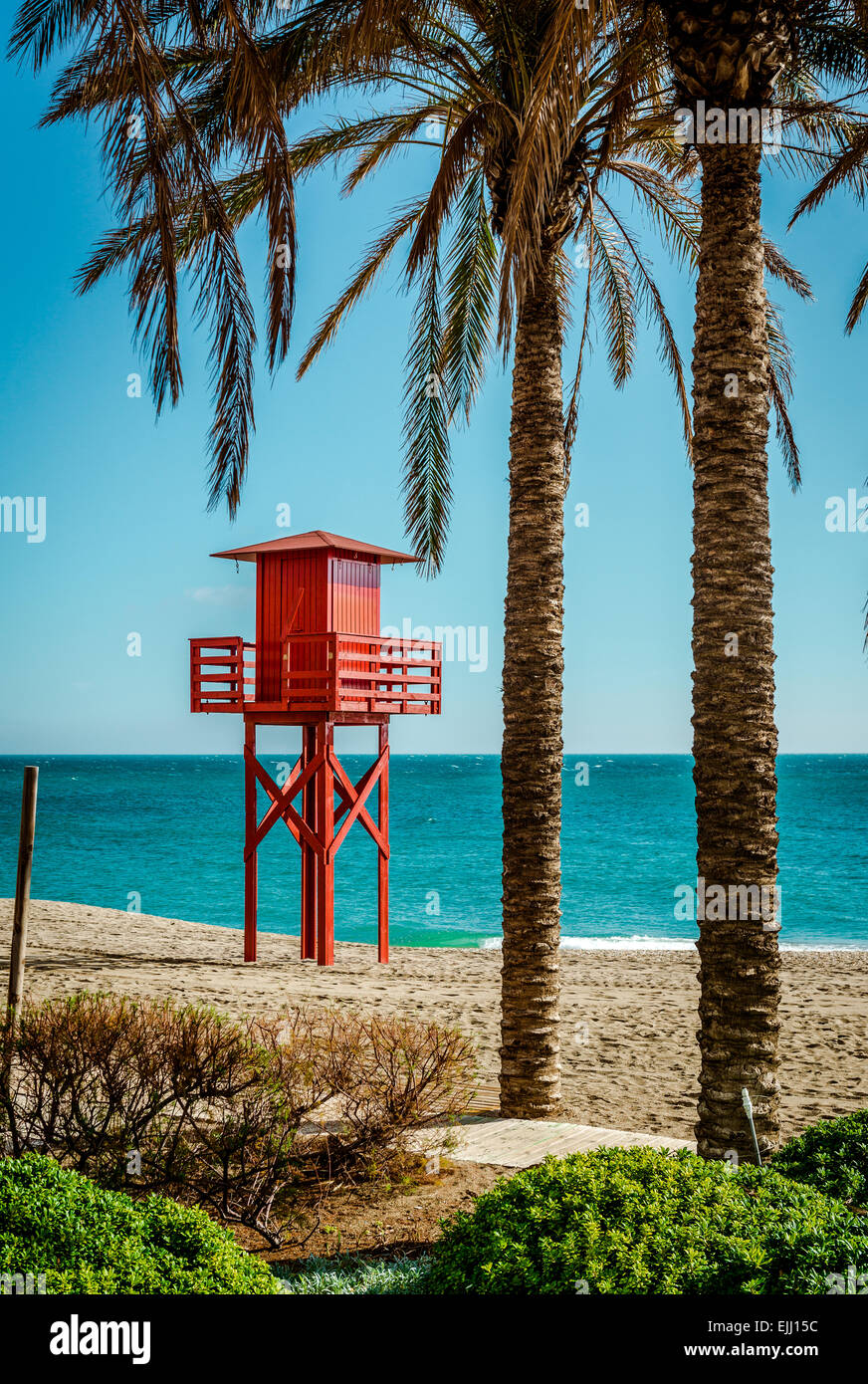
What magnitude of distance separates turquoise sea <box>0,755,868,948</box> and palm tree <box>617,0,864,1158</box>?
18690 millimetres

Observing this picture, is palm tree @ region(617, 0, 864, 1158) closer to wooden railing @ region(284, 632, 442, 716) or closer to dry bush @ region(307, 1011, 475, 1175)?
dry bush @ region(307, 1011, 475, 1175)

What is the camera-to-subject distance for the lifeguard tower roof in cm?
1759

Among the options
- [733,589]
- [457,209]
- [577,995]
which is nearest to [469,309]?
[457,209]

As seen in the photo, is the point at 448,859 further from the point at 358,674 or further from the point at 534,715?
the point at 534,715

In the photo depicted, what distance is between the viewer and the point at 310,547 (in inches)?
688

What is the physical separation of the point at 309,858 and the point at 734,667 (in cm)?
1569

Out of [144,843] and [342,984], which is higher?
[342,984]

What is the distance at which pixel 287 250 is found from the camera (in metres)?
6.40

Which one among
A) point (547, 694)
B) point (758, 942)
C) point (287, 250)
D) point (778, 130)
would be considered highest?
point (778, 130)

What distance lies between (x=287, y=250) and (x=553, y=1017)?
5895 millimetres

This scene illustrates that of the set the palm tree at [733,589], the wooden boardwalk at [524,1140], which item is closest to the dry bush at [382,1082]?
the wooden boardwalk at [524,1140]

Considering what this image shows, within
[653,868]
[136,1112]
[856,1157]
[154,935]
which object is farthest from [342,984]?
[653,868]

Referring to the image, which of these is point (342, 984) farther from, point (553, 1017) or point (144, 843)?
point (144, 843)

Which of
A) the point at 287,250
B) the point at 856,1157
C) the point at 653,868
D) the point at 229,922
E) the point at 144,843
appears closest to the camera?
the point at 856,1157
